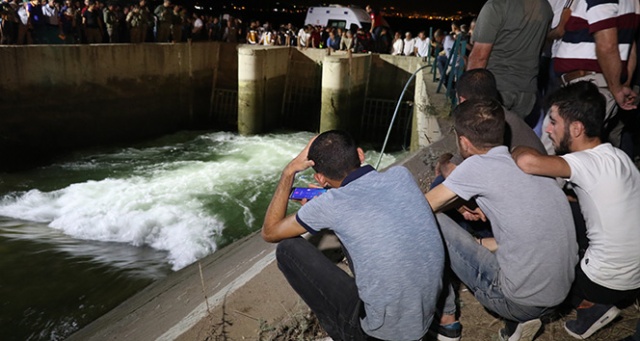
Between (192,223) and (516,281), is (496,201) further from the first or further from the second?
(192,223)

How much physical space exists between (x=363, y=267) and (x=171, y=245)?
5.29m

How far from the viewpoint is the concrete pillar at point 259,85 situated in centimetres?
1293

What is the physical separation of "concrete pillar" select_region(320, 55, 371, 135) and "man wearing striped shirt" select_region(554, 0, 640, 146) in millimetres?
9680

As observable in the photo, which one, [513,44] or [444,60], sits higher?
[513,44]

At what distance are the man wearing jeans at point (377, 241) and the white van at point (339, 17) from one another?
15.6 m

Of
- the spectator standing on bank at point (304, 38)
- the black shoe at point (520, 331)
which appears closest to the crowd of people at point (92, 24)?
the spectator standing on bank at point (304, 38)

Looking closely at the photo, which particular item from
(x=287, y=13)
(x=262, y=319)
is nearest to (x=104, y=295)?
(x=262, y=319)

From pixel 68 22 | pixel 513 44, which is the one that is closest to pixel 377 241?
pixel 513 44

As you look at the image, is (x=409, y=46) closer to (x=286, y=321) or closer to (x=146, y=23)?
(x=146, y=23)

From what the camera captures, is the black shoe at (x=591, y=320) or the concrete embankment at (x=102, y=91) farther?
the concrete embankment at (x=102, y=91)

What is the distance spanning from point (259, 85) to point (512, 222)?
12004 mm

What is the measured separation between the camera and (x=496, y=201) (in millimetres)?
1984

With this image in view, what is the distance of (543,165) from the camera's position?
6.48 ft

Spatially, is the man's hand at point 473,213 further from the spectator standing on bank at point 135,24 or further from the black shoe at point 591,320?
the spectator standing on bank at point 135,24
